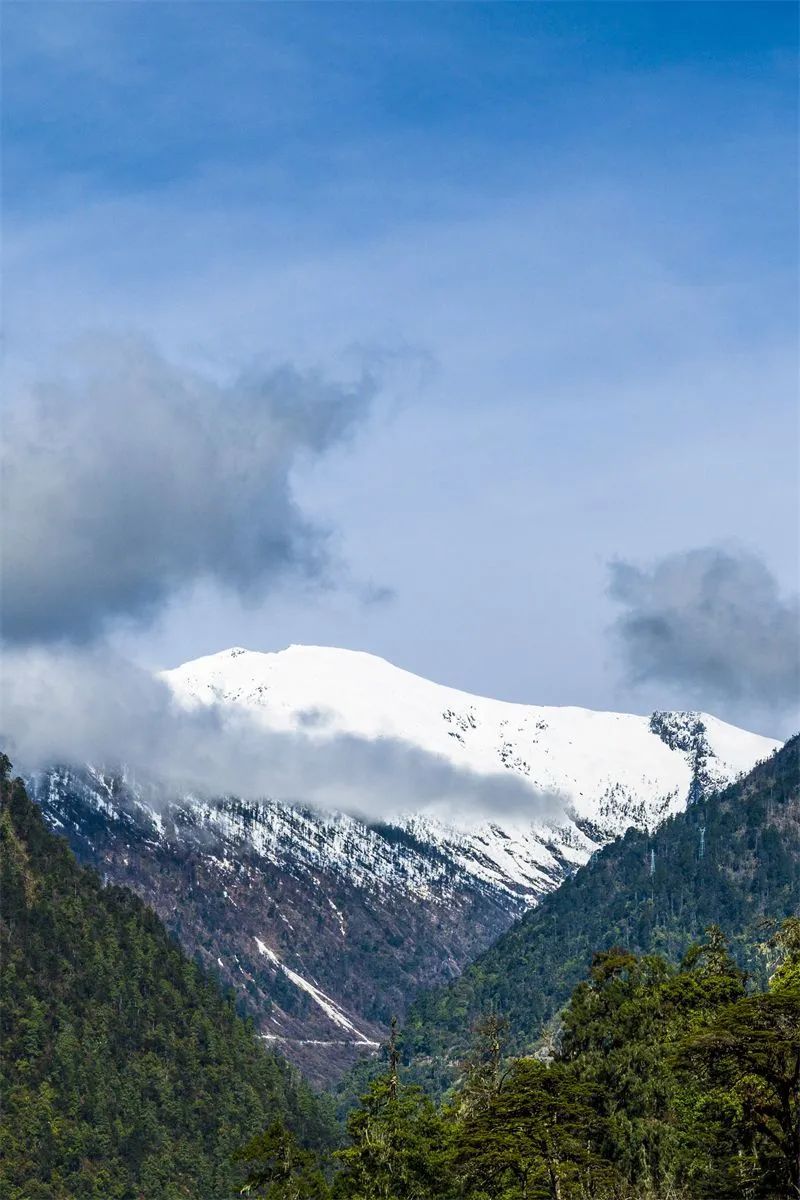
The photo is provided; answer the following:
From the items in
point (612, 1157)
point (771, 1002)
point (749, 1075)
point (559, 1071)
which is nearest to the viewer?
point (771, 1002)


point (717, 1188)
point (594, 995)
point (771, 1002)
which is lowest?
point (717, 1188)

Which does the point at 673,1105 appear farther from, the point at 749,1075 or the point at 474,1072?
the point at 749,1075

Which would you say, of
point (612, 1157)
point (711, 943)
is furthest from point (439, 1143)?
point (711, 943)

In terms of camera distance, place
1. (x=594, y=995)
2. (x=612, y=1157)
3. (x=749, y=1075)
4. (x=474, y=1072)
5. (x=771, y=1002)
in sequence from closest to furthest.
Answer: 1. (x=771, y=1002)
2. (x=749, y=1075)
3. (x=612, y=1157)
4. (x=474, y=1072)
5. (x=594, y=995)

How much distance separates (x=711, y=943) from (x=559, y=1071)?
38.8m

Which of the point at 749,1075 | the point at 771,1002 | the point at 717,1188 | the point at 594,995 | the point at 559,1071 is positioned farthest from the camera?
the point at 594,995

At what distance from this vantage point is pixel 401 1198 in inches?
4756

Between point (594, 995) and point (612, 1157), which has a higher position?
point (594, 995)

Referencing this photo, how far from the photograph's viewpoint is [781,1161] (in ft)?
358

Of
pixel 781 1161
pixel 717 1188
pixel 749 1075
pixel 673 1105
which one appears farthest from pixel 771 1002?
pixel 673 1105

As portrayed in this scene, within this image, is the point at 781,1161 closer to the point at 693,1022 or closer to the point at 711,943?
the point at 693,1022

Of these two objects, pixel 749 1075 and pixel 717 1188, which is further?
pixel 717 1188

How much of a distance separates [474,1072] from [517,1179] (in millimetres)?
36186

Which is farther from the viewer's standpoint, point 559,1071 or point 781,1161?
point 559,1071
